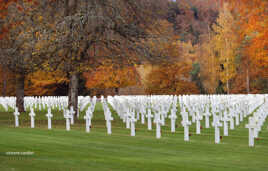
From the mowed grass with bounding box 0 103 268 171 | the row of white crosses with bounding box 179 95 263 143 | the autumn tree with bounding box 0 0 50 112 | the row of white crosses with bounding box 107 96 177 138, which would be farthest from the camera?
the autumn tree with bounding box 0 0 50 112

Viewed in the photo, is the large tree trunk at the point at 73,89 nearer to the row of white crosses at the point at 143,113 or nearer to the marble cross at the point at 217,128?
the row of white crosses at the point at 143,113

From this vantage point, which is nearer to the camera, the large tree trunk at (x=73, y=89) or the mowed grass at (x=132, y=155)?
the mowed grass at (x=132, y=155)

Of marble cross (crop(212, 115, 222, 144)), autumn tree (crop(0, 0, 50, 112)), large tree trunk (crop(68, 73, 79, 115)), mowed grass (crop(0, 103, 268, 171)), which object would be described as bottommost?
mowed grass (crop(0, 103, 268, 171))

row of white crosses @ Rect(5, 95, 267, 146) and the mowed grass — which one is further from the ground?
row of white crosses @ Rect(5, 95, 267, 146)

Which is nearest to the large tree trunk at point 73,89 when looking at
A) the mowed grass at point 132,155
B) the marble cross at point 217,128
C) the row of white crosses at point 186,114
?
the row of white crosses at point 186,114

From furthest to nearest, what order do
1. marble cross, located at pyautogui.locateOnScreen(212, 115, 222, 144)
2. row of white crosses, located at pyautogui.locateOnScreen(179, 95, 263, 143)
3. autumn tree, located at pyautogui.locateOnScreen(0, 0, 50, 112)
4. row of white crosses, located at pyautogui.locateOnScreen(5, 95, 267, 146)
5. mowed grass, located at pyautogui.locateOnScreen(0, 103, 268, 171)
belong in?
autumn tree, located at pyautogui.locateOnScreen(0, 0, 50, 112) < row of white crosses, located at pyautogui.locateOnScreen(5, 95, 267, 146) < row of white crosses, located at pyautogui.locateOnScreen(179, 95, 263, 143) < marble cross, located at pyautogui.locateOnScreen(212, 115, 222, 144) < mowed grass, located at pyautogui.locateOnScreen(0, 103, 268, 171)

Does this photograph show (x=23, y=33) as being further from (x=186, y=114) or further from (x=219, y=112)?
(x=186, y=114)

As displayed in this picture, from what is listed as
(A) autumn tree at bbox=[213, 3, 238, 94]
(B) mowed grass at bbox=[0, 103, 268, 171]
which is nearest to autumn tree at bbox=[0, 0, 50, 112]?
(B) mowed grass at bbox=[0, 103, 268, 171]

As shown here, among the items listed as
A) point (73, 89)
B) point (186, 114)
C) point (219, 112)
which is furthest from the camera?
point (73, 89)

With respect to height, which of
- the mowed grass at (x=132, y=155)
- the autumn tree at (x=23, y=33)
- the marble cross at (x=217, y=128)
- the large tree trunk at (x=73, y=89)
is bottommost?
the mowed grass at (x=132, y=155)

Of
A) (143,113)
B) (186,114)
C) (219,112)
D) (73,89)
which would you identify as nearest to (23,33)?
(73,89)

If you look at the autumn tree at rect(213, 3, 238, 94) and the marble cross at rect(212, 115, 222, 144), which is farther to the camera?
the autumn tree at rect(213, 3, 238, 94)

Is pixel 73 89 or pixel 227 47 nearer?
pixel 73 89

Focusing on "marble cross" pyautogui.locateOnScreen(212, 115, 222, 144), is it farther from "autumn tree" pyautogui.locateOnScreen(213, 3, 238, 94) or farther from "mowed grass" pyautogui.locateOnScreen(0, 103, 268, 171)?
"autumn tree" pyautogui.locateOnScreen(213, 3, 238, 94)
